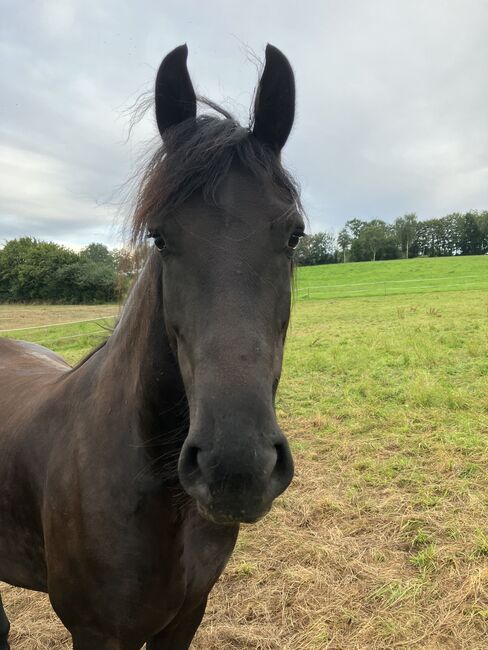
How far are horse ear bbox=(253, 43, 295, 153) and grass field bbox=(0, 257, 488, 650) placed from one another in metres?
1.12

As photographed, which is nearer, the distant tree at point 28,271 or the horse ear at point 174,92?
the horse ear at point 174,92

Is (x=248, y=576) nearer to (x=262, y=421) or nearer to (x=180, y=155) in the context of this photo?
(x=262, y=421)

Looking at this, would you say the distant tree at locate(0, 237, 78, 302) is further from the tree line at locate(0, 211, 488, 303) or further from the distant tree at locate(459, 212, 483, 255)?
the distant tree at locate(459, 212, 483, 255)

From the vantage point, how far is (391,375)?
8625mm

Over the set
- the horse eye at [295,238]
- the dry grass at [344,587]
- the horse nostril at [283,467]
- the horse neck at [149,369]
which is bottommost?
the dry grass at [344,587]

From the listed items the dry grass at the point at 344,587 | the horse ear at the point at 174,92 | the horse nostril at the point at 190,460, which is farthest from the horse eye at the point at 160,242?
the dry grass at the point at 344,587

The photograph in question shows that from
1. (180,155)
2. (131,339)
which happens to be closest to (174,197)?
(180,155)

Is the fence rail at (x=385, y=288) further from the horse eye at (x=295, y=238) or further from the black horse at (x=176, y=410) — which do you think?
the horse eye at (x=295, y=238)

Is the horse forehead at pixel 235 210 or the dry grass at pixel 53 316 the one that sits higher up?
the horse forehead at pixel 235 210

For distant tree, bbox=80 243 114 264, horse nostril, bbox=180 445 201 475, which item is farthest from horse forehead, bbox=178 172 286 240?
distant tree, bbox=80 243 114 264

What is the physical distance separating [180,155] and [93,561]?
1.65 meters

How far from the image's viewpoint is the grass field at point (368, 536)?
9.84 ft

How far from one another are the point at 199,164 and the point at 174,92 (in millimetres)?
407

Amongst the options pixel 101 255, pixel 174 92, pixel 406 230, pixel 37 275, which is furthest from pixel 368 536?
pixel 406 230
